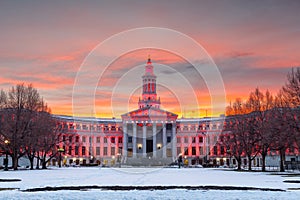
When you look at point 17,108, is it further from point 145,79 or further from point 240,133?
point 145,79

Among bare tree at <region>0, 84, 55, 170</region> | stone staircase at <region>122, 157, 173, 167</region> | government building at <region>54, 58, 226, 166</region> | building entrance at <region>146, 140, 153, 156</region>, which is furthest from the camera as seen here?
building entrance at <region>146, 140, 153, 156</region>

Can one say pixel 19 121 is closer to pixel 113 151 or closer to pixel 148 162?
pixel 148 162

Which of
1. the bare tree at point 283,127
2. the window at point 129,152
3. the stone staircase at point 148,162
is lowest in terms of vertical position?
the stone staircase at point 148,162

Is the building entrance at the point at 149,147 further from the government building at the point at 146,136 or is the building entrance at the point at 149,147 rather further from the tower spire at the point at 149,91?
the tower spire at the point at 149,91

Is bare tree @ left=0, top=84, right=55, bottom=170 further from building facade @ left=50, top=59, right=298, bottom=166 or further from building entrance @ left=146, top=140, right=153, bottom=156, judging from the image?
building entrance @ left=146, top=140, right=153, bottom=156

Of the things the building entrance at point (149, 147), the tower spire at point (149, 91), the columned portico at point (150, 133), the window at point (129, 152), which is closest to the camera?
the columned portico at point (150, 133)

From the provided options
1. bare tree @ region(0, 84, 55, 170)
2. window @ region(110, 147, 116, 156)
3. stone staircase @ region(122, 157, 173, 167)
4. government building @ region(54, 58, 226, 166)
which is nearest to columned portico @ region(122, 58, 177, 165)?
government building @ region(54, 58, 226, 166)

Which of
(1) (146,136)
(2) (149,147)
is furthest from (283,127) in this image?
(2) (149,147)

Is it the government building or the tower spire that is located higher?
the tower spire

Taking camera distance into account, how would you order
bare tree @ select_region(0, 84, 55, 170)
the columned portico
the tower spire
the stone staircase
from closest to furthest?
bare tree @ select_region(0, 84, 55, 170) → the stone staircase → the columned portico → the tower spire

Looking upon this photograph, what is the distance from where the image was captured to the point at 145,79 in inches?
7682

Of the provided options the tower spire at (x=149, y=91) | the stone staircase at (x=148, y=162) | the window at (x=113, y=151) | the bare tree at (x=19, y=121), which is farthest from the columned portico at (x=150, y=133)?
the bare tree at (x=19, y=121)

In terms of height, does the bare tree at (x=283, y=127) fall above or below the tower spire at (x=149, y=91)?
below

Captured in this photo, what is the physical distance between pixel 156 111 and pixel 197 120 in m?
24.8
